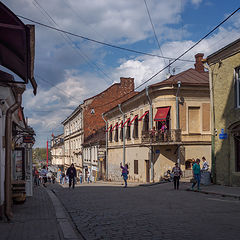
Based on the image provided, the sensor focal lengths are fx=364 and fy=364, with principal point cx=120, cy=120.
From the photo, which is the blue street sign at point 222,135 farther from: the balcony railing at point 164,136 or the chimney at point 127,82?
the chimney at point 127,82

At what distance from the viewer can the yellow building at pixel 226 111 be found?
18016 mm

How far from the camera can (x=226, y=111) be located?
18.8m

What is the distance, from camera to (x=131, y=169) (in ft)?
107

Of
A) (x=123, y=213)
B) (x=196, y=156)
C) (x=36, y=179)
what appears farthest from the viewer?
(x=36, y=179)

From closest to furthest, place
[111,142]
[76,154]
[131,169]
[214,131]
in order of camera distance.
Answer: [214,131], [131,169], [111,142], [76,154]

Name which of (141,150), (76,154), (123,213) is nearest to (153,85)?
(141,150)

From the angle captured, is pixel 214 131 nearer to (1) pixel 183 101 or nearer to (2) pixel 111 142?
(1) pixel 183 101

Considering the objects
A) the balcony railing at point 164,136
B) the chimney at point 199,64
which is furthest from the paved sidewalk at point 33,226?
the chimney at point 199,64

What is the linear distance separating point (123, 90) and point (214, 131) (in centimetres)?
3016

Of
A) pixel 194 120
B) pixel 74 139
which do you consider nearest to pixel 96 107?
pixel 74 139

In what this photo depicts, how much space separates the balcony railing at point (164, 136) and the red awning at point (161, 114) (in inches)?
39.1

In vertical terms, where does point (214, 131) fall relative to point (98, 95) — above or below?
below

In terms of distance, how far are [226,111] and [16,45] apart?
43.3 feet

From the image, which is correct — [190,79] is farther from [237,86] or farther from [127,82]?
[127,82]
